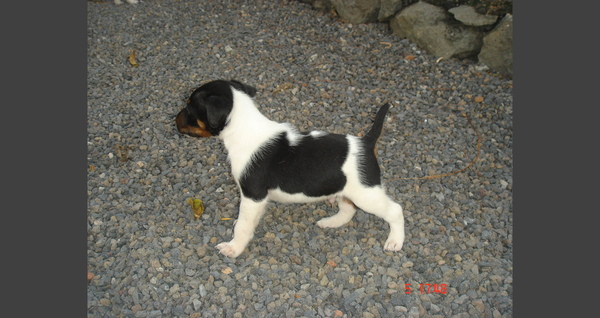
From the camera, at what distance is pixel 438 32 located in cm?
633

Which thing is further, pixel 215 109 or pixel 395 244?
pixel 395 244

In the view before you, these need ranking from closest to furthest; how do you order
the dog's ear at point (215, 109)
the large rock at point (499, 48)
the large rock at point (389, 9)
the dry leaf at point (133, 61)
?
the dog's ear at point (215, 109) < the large rock at point (499, 48) < the dry leaf at point (133, 61) < the large rock at point (389, 9)

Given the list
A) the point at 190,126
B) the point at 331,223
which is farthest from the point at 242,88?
the point at 331,223

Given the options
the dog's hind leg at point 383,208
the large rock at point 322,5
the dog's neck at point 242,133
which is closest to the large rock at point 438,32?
the large rock at point 322,5

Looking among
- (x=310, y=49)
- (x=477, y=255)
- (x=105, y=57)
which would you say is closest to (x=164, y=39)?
(x=105, y=57)

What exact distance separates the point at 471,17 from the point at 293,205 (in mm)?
4225

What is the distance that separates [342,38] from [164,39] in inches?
126

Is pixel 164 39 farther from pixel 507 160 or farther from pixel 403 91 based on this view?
pixel 507 160

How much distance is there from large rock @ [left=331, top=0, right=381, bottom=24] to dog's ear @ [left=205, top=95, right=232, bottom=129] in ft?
16.1

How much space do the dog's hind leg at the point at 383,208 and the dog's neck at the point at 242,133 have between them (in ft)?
2.98

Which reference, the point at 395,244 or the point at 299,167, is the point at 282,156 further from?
the point at 395,244

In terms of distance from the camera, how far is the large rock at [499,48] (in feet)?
18.8

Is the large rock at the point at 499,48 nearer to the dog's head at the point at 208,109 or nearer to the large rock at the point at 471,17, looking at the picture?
the large rock at the point at 471,17

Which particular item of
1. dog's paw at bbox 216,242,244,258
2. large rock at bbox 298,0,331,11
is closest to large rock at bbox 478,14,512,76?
large rock at bbox 298,0,331,11
